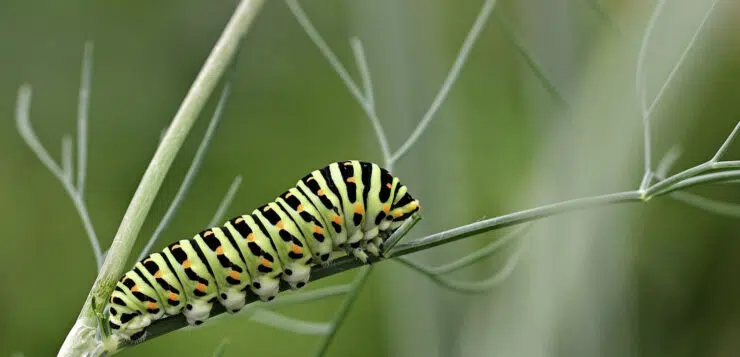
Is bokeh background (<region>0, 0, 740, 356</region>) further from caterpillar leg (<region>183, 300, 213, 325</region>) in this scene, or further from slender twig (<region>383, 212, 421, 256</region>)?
slender twig (<region>383, 212, 421, 256</region>)

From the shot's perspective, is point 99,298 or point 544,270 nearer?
point 99,298

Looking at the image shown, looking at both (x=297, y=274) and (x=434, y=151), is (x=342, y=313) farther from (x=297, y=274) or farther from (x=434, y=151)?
(x=434, y=151)

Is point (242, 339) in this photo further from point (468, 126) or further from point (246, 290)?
point (246, 290)

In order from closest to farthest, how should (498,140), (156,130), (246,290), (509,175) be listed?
(246,290) < (509,175) < (498,140) < (156,130)

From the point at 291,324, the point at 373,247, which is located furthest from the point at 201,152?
the point at 291,324

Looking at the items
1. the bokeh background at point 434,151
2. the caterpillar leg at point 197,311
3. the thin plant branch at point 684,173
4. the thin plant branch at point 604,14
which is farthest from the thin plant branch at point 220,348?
the thin plant branch at point 604,14

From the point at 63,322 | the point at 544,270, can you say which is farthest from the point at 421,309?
the point at 63,322

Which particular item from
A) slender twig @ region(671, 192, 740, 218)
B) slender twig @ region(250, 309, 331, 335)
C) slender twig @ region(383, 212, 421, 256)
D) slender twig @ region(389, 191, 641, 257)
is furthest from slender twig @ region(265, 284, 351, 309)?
slender twig @ region(671, 192, 740, 218)

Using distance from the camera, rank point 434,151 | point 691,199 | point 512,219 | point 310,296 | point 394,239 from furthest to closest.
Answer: point 434,151
point 691,199
point 310,296
point 394,239
point 512,219
